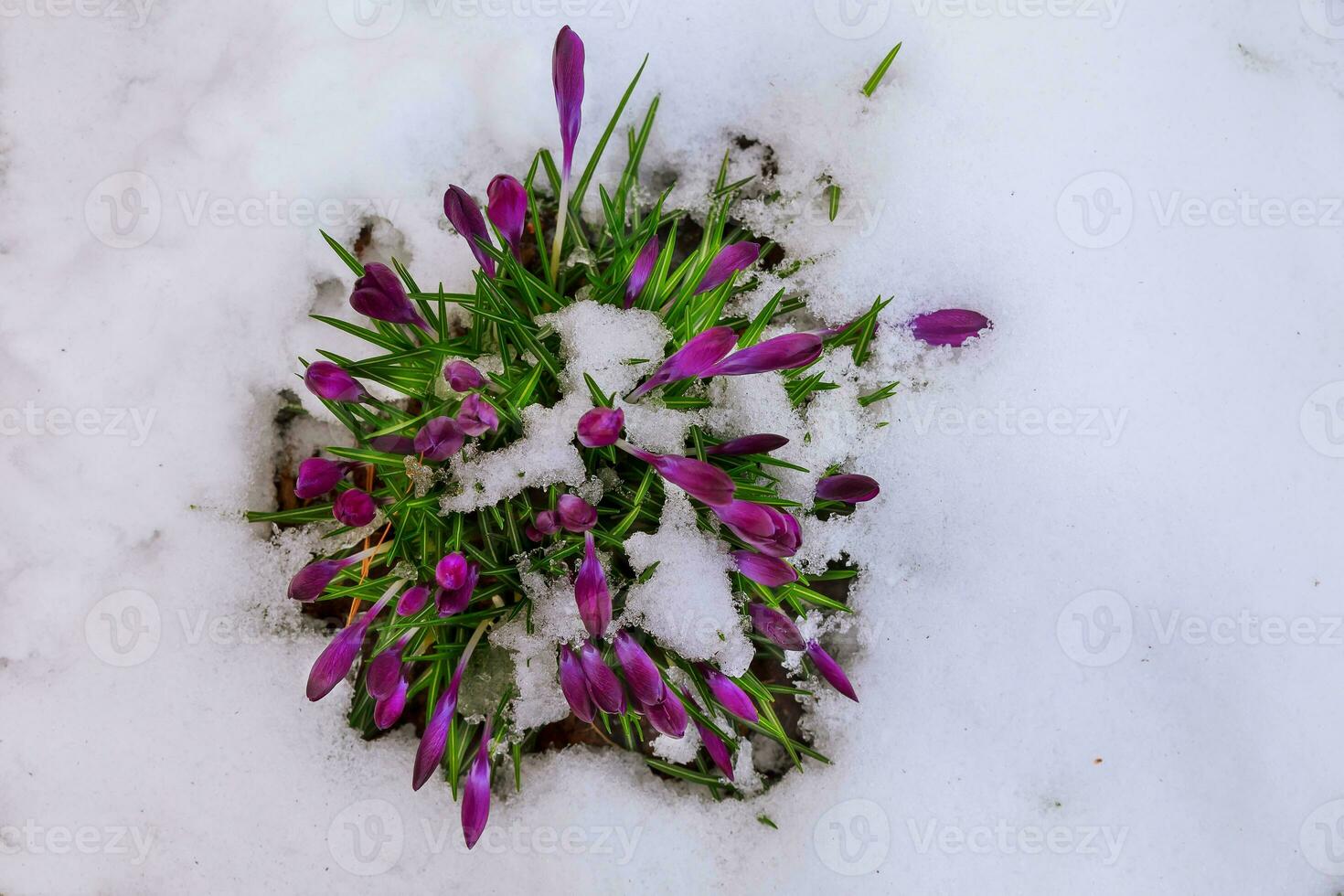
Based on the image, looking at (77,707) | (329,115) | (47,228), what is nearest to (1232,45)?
(329,115)

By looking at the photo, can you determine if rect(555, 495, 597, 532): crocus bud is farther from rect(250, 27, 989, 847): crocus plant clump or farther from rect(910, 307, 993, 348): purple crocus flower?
rect(910, 307, 993, 348): purple crocus flower

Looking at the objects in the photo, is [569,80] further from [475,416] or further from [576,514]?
[576,514]

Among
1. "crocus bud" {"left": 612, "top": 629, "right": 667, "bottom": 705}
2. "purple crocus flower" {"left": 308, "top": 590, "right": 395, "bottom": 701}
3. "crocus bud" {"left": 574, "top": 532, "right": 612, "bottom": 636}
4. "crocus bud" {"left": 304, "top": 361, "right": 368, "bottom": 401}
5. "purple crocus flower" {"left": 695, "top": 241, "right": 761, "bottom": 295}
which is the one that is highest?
"purple crocus flower" {"left": 695, "top": 241, "right": 761, "bottom": 295}

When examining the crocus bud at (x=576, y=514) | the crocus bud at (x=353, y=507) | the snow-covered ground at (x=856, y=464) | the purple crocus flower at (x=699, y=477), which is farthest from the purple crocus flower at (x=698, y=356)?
the snow-covered ground at (x=856, y=464)

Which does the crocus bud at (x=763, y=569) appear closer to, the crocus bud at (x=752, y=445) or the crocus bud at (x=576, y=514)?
the crocus bud at (x=752, y=445)

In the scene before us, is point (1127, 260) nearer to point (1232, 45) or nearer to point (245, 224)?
point (1232, 45)

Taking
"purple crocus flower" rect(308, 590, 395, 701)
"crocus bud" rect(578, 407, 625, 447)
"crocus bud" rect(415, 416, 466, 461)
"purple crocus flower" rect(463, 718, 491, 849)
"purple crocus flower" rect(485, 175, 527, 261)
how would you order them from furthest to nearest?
"purple crocus flower" rect(463, 718, 491, 849), "purple crocus flower" rect(308, 590, 395, 701), "purple crocus flower" rect(485, 175, 527, 261), "crocus bud" rect(415, 416, 466, 461), "crocus bud" rect(578, 407, 625, 447)

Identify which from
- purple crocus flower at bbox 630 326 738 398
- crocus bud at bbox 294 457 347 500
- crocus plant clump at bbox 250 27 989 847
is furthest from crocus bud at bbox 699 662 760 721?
crocus bud at bbox 294 457 347 500
